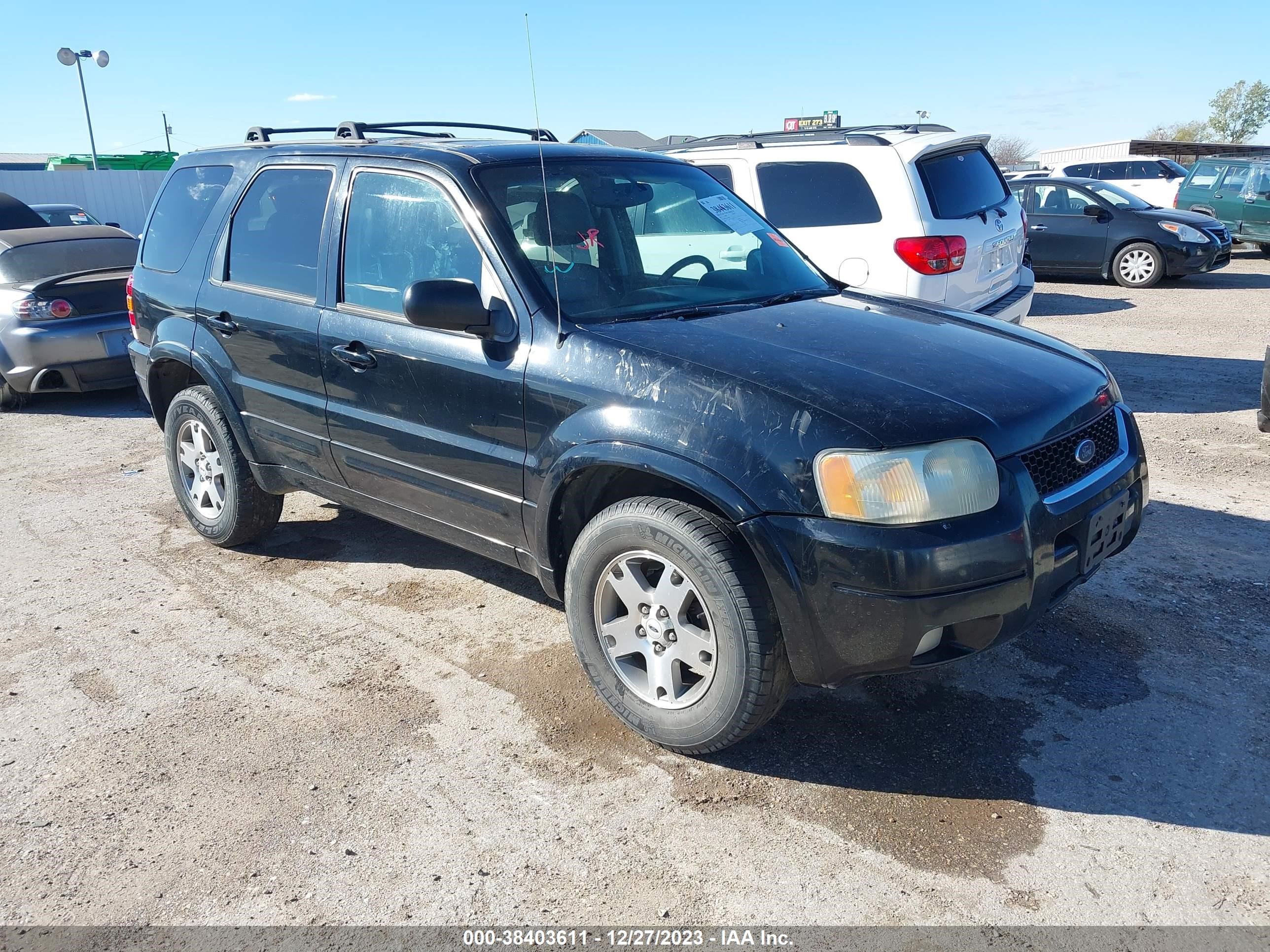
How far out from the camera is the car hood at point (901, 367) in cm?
281

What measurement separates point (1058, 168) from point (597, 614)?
80.3 ft

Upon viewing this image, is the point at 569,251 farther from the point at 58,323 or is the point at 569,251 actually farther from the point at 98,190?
the point at 98,190

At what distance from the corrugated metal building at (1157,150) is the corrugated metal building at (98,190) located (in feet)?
93.0

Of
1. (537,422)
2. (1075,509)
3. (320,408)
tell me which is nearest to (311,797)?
(537,422)

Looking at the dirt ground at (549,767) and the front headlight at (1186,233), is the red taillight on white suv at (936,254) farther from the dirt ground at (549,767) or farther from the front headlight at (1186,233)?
the front headlight at (1186,233)

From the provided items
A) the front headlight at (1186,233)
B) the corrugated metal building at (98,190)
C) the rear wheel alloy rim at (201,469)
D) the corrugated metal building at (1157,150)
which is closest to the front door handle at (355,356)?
the rear wheel alloy rim at (201,469)

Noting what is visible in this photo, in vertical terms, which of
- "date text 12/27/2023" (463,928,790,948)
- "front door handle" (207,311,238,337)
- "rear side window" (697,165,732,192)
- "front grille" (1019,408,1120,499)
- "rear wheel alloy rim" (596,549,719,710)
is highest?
"rear side window" (697,165,732,192)

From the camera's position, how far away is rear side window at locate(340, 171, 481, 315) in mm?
3633

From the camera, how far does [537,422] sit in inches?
131

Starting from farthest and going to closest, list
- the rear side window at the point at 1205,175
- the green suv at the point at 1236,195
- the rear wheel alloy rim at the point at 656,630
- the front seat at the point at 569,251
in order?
→ the rear side window at the point at 1205,175
the green suv at the point at 1236,195
the front seat at the point at 569,251
the rear wheel alloy rim at the point at 656,630

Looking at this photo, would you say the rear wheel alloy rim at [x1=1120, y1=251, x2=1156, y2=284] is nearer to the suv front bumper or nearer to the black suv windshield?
the black suv windshield

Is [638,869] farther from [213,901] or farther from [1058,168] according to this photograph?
[1058,168]

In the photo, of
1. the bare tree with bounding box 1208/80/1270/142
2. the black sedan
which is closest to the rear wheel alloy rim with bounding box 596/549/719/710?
the black sedan

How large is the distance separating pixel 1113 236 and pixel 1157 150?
83.0 ft
